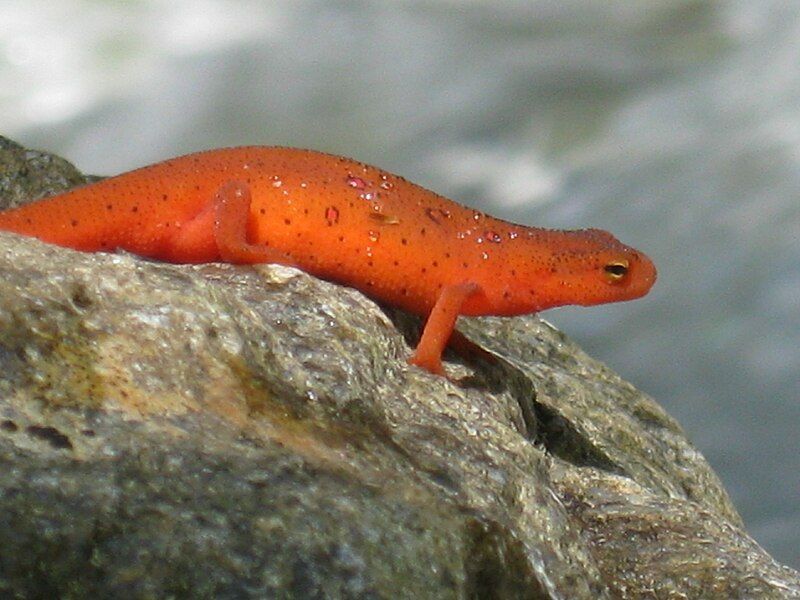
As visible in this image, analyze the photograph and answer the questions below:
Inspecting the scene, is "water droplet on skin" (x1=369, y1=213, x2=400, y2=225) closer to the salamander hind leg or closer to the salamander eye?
the salamander hind leg

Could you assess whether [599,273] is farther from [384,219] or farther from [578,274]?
[384,219]


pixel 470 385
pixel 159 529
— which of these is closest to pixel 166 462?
pixel 159 529

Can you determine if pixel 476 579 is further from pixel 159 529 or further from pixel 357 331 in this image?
pixel 357 331

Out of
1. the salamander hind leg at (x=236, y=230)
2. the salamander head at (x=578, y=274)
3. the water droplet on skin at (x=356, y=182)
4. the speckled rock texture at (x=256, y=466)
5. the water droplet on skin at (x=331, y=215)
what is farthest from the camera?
the salamander head at (x=578, y=274)

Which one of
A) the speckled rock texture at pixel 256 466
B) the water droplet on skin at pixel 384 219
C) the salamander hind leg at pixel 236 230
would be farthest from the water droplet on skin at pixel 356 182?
the speckled rock texture at pixel 256 466

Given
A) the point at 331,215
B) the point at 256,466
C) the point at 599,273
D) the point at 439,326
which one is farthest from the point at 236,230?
the point at 256,466

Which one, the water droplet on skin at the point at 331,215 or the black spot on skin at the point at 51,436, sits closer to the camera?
the black spot on skin at the point at 51,436

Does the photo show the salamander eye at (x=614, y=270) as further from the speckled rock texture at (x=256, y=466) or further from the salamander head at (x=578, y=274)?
the speckled rock texture at (x=256, y=466)
